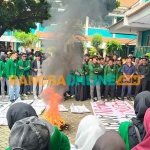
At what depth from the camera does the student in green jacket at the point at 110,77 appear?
26.2 ft

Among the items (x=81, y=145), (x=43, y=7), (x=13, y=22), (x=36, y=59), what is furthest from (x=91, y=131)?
(x=13, y=22)

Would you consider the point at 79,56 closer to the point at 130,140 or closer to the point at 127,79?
the point at 127,79

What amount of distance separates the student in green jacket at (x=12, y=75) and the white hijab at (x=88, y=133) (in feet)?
18.0

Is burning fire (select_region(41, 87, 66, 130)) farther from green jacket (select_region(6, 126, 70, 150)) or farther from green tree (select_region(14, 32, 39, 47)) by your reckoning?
green tree (select_region(14, 32, 39, 47))

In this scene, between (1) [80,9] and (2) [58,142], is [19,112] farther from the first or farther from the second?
(1) [80,9]

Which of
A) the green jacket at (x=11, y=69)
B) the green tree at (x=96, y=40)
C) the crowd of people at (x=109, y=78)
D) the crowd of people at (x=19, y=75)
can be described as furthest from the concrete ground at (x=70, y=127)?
→ the green tree at (x=96, y=40)

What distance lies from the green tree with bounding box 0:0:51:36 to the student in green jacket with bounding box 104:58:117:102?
16.9 feet

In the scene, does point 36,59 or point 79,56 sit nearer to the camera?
point 79,56

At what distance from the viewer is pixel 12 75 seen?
7512 mm

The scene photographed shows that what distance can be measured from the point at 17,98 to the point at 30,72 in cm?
121

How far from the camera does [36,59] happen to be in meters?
8.35

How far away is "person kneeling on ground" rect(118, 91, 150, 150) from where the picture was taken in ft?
7.38

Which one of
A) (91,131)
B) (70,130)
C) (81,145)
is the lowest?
(70,130)

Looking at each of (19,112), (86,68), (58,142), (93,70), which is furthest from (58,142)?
(86,68)
